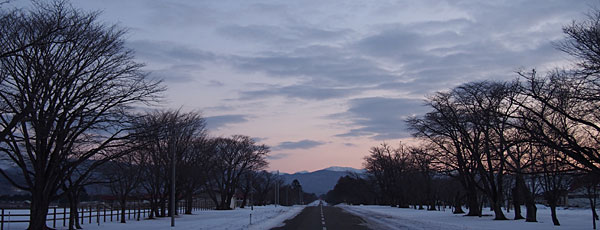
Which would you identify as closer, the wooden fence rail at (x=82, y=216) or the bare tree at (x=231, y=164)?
the wooden fence rail at (x=82, y=216)

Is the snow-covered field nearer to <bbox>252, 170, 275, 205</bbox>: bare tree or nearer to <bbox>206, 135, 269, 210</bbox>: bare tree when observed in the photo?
<bbox>206, 135, 269, 210</bbox>: bare tree

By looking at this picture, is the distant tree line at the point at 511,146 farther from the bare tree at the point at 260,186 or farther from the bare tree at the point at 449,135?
the bare tree at the point at 260,186

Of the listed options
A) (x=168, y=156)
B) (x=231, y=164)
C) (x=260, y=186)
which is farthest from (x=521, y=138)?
(x=260, y=186)

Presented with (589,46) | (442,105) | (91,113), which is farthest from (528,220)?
(91,113)

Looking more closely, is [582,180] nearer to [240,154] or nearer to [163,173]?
[163,173]

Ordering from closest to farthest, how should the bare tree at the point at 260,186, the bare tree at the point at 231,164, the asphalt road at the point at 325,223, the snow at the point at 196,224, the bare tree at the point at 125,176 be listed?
the snow at the point at 196,224 < the asphalt road at the point at 325,223 < the bare tree at the point at 125,176 < the bare tree at the point at 231,164 < the bare tree at the point at 260,186

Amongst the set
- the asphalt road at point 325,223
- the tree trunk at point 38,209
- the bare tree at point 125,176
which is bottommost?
the asphalt road at point 325,223

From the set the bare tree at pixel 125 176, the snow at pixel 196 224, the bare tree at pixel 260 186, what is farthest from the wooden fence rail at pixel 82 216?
the bare tree at pixel 260 186

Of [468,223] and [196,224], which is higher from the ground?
[196,224]

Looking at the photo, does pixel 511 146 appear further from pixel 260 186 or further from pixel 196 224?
pixel 260 186

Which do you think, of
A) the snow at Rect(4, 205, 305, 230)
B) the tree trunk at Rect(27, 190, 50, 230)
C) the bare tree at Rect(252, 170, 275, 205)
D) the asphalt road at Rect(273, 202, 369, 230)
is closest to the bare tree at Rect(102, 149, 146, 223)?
the snow at Rect(4, 205, 305, 230)

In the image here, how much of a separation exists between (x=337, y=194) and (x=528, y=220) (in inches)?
6045

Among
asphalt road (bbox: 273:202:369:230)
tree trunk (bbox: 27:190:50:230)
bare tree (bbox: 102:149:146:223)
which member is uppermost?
bare tree (bbox: 102:149:146:223)

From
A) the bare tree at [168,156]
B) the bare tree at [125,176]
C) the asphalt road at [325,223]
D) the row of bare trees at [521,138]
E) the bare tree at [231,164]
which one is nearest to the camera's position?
the row of bare trees at [521,138]
